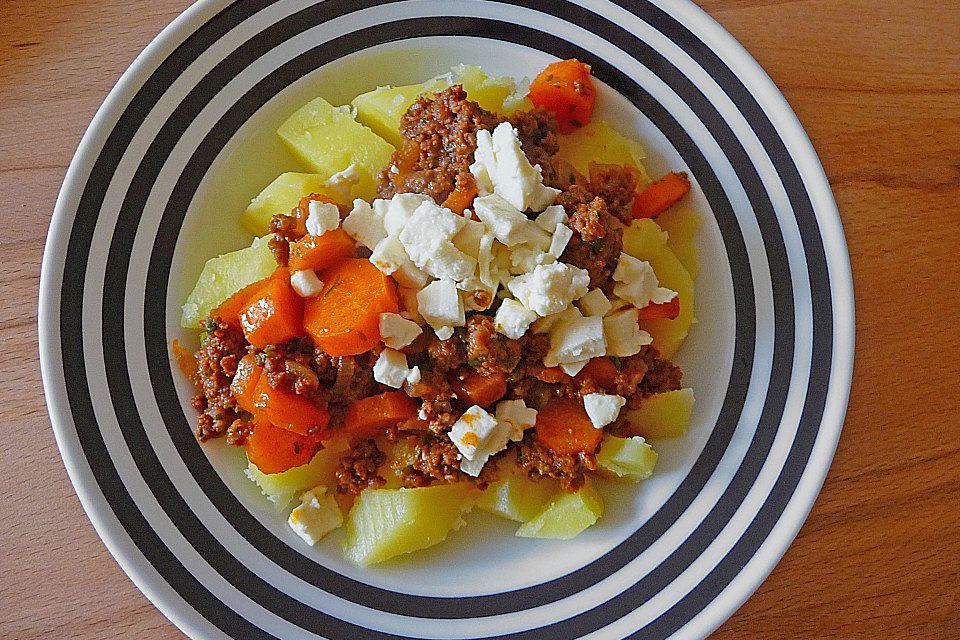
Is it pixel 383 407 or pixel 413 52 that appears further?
pixel 413 52

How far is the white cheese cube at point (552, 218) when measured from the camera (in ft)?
6.50

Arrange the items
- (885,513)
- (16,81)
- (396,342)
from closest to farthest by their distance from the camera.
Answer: (396,342), (885,513), (16,81)

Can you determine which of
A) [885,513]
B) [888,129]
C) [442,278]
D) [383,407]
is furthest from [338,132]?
[885,513]

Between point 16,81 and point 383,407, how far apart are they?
1533 mm

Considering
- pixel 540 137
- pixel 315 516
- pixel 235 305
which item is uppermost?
pixel 540 137

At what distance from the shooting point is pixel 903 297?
2.29 metres

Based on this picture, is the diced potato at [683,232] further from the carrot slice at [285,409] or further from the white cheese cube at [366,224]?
the carrot slice at [285,409]

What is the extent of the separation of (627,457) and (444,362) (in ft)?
1.81

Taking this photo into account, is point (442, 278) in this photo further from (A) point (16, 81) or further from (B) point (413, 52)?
(A) point (16, 81)

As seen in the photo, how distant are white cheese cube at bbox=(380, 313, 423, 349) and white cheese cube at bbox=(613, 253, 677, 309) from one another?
552 mm

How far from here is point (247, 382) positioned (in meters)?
1.99

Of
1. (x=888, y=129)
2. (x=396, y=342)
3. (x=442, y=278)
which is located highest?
(x=888, y=129)

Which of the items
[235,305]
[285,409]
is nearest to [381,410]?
[285,409]

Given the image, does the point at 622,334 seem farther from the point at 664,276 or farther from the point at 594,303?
the point at 664,276
